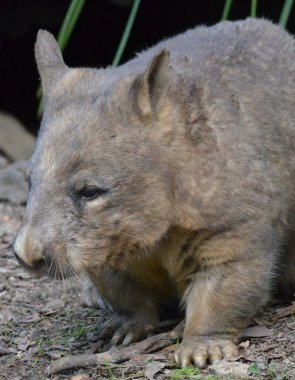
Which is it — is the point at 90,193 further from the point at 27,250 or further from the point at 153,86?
the point at 153,86

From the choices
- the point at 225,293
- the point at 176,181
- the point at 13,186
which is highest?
the point at 176,181

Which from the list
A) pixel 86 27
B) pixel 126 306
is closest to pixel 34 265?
pixel 126 306

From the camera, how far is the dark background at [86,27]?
938cm

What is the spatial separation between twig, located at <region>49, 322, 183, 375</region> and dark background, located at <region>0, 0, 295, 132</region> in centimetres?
518

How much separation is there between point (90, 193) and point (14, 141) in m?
4.86

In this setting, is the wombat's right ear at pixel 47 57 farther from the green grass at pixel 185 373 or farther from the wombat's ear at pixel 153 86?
the green grass at pixel 185 373

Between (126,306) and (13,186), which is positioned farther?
(13,186)

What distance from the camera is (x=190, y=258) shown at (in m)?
4.40

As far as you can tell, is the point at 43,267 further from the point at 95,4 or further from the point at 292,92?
the point at 95,4

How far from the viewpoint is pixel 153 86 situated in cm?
416

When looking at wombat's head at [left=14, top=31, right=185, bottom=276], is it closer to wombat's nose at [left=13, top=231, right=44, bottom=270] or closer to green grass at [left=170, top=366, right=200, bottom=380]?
wombat's nose at [left=13, top=231, right=44, bottom=270]

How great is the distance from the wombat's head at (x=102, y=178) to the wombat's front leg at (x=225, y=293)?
35 cm

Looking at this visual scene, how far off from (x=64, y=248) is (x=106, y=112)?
0.68 meters

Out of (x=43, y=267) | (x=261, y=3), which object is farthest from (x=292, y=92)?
(x=261, y=3)
